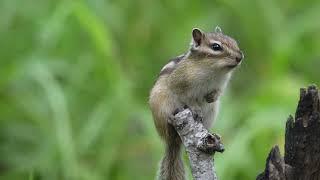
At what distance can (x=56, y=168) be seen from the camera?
545 cm

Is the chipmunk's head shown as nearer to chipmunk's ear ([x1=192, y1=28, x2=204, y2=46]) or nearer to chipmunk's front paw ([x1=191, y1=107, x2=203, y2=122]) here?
chipmunk's ear ([x1=192, y1=28, x2=204, y2=46])

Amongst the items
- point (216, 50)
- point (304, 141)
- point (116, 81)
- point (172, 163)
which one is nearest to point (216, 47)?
→ point (216, 50)

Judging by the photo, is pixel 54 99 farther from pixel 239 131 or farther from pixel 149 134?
pixel 239 131

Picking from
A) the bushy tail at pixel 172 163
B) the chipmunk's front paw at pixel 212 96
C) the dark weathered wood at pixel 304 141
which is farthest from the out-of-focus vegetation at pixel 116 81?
the dark weathered wood at pixel 304 141

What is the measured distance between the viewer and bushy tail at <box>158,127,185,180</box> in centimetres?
386

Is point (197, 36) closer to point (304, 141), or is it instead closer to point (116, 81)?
point (304, 141)

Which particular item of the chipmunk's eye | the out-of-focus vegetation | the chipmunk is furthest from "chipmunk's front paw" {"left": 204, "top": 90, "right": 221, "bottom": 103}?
the out-of-focus vegetation

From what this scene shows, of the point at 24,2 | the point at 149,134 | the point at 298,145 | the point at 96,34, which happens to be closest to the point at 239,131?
the point at 149,134

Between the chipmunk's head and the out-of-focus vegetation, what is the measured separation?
145 cm

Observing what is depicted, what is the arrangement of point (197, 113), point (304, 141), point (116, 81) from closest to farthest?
point (304, 141)
point (197, 113)
point (116, 81)

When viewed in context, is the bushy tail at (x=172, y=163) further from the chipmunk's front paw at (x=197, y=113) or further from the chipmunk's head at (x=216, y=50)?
the chipmunk's head at (x=216, y=50)

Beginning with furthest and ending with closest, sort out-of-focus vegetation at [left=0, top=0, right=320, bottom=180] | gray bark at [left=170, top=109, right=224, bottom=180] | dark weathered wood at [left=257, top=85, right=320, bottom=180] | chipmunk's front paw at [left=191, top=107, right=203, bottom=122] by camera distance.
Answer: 1. out-of-focus vegetation at [left=0, top=0, right=320, bottom=180]
2. chipmunk's front paw at [left=191, top=107, right=203, bottom=122]
3. dark weathered wood at [left=257, top=85, right=320, bottom=180]
4. gray bark at [left=170, top=109, right=224, bottom=180]

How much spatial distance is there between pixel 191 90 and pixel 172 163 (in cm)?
30

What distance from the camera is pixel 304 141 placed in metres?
3.47
